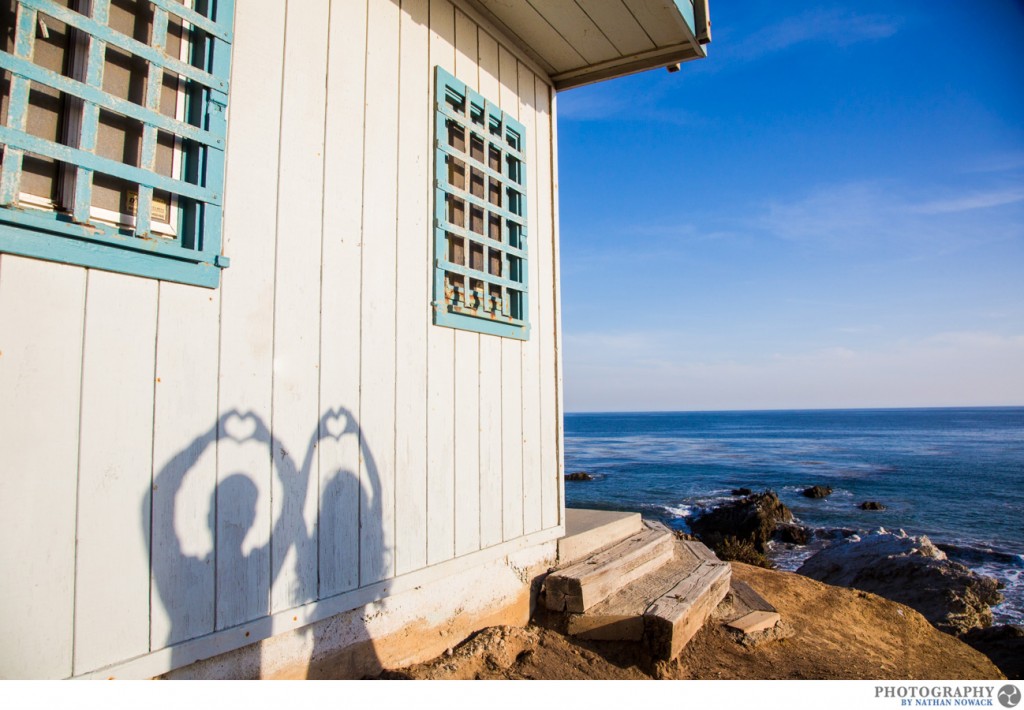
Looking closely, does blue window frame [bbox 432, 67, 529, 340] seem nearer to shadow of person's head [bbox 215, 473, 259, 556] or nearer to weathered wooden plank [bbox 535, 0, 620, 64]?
weathered wooden plank [bbox 535, 0, 620, 64]

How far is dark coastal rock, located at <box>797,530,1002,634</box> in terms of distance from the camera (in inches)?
381

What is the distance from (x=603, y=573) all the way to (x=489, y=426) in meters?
1.30

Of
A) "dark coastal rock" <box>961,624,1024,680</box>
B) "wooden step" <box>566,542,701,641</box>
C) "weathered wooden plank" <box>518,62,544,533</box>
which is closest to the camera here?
"wooden step" <box>566,542,701,641</box>

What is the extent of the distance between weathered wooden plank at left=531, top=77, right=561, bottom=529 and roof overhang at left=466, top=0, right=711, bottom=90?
30 cm

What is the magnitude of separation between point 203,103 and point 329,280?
84 cm

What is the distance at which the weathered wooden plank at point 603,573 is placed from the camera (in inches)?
160

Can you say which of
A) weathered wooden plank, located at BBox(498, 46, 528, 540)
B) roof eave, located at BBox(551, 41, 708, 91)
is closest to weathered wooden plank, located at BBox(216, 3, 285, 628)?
weathered wooden plank, located at BBox(498, 46, 528, 540)

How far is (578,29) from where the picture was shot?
4.23m

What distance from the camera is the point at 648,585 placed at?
438 centimetres

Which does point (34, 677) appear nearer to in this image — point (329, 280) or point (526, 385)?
point (329, 280)

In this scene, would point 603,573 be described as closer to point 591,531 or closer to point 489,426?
point 591,531

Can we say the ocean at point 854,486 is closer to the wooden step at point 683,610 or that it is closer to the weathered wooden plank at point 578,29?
the wooden step at point 683,610

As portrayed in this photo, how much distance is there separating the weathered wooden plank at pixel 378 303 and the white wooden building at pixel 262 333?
2cm

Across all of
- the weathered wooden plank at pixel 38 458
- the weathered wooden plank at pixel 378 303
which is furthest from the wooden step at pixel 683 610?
the weathered wooden plank at pixel 38 458
